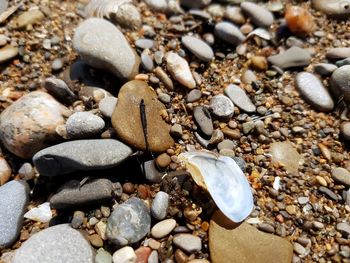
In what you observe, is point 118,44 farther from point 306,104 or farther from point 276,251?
point 276,251

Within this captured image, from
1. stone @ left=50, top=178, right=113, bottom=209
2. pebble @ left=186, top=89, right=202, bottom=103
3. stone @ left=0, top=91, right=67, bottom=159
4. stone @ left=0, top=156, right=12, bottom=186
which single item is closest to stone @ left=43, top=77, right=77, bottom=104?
stone @ left=0, top=91, right=67, bottom=159

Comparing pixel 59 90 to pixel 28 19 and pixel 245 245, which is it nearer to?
pixel 28 19

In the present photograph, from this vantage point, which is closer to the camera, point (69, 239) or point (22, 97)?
point (69, 239)

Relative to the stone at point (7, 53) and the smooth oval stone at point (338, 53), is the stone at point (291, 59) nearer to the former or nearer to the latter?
the smooth oval stone at point (338, 53)

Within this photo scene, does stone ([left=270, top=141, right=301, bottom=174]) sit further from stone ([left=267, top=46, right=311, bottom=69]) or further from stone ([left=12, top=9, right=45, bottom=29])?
Answer: stone ([left=12, top=9, right=45, bottom=29])

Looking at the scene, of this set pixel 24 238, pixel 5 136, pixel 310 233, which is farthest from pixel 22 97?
pixel 310 233

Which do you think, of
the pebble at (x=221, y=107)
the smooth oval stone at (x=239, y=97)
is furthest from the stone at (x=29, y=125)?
the smooth oval stone at (x=239, y=97)

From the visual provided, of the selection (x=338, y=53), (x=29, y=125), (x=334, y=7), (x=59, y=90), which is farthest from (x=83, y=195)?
(x=334, y=7)
